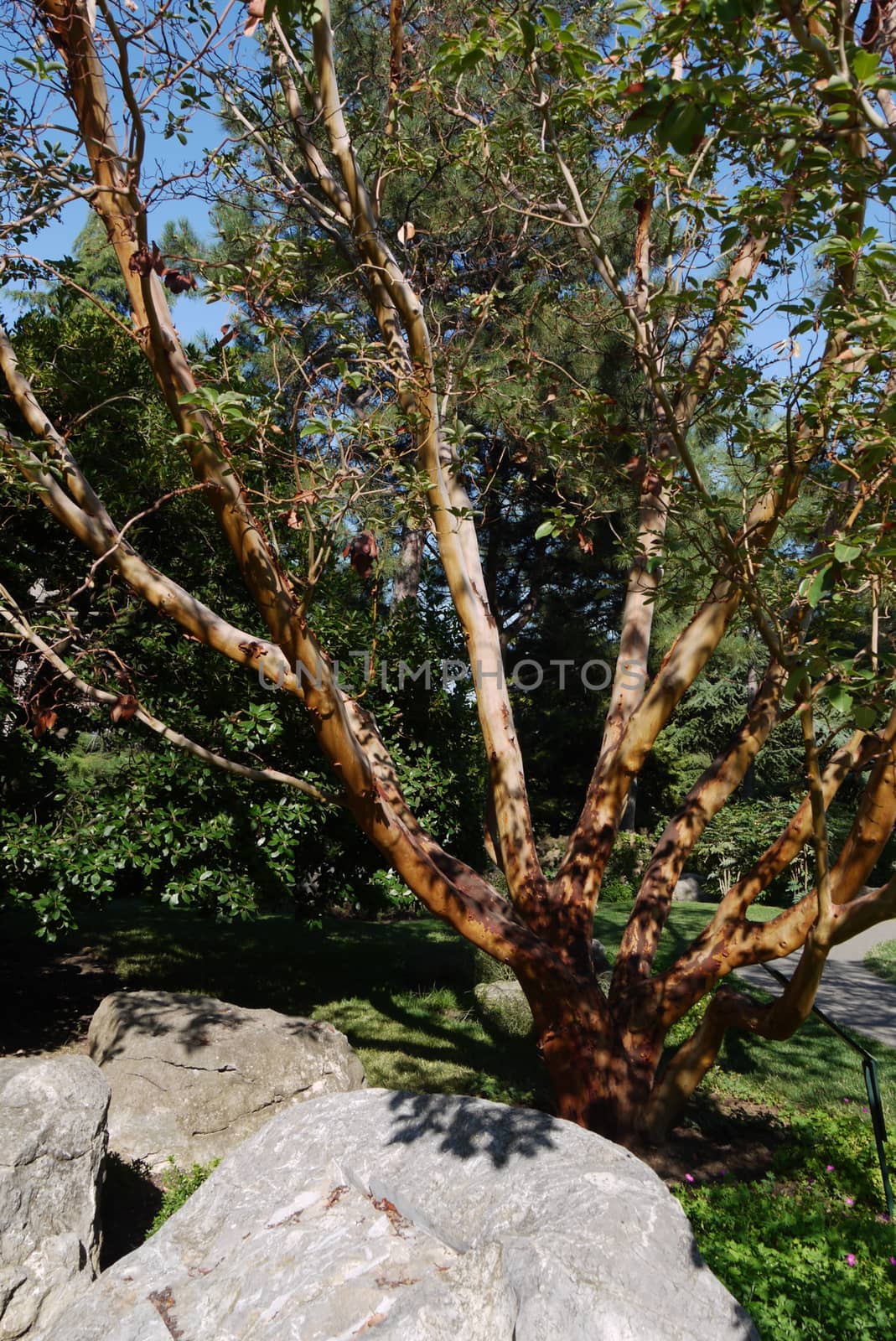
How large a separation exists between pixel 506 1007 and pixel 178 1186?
3.25 metres

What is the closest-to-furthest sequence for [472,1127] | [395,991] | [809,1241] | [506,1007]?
[472,1127]
[809,1241]
[506,1007]
[395,991]

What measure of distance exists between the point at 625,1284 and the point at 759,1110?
3.90 m

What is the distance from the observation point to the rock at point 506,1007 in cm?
708

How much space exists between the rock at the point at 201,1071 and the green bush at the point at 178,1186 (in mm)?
118

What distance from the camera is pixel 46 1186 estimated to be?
3557 millimetres

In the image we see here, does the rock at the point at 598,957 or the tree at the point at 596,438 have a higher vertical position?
the tree at the point at 596,438

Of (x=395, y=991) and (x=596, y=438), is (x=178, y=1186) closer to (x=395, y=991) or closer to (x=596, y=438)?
(x=395, y=991)

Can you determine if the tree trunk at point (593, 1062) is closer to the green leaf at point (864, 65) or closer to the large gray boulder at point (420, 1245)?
the large gray boulder at point (420, 1245)

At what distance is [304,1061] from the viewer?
5.27 metres

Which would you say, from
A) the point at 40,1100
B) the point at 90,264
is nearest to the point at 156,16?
the point at 40,1100

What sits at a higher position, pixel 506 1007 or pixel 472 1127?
pixel 472 1127

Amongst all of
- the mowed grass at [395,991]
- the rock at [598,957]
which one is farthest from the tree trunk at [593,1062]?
the rock at [598,957]

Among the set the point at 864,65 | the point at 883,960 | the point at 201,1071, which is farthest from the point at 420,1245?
the point at 883,960

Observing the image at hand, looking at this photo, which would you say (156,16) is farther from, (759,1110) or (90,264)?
(90,264)
